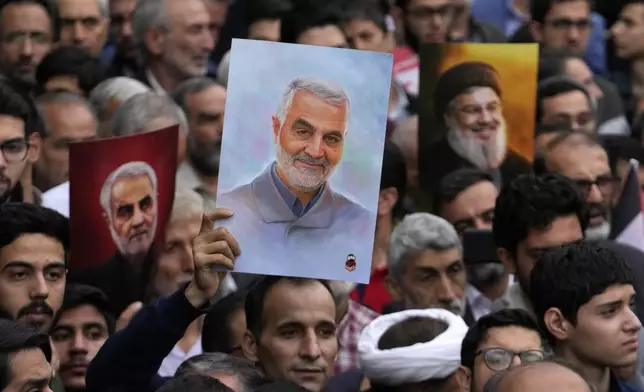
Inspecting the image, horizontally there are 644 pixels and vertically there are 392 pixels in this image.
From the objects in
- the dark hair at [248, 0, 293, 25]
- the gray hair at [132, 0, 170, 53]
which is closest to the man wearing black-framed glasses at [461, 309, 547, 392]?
the gray hair at [132, 0, 170, 53]

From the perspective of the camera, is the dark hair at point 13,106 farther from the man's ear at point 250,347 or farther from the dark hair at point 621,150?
the dark hair at point 621,150

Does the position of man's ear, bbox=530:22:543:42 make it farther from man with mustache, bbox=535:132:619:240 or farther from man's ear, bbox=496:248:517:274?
man's ear, bbox=496:248:517:274

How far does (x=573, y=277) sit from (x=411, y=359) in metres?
0.67

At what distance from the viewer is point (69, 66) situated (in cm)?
990

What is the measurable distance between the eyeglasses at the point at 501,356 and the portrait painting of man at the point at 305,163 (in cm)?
88

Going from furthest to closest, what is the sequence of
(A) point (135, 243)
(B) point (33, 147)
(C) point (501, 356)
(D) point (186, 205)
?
(D) point (186, 205) → (B) point (33, 147) → (A) point (135, 243) → (C) point (501, 356)

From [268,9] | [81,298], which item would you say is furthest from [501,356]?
[268,9]

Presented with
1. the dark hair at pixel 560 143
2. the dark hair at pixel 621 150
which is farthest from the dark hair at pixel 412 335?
the dark hair at pixel 621 150

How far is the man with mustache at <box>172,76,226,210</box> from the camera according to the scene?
9633mm

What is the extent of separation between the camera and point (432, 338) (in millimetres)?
7125

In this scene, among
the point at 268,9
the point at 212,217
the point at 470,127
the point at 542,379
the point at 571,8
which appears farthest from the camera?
the point at 571,8

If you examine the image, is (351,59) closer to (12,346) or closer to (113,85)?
(12,346)

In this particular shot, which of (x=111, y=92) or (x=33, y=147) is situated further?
(x=111, y=92)

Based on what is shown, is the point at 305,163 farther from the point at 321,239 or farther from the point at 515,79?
the point at 515,79
